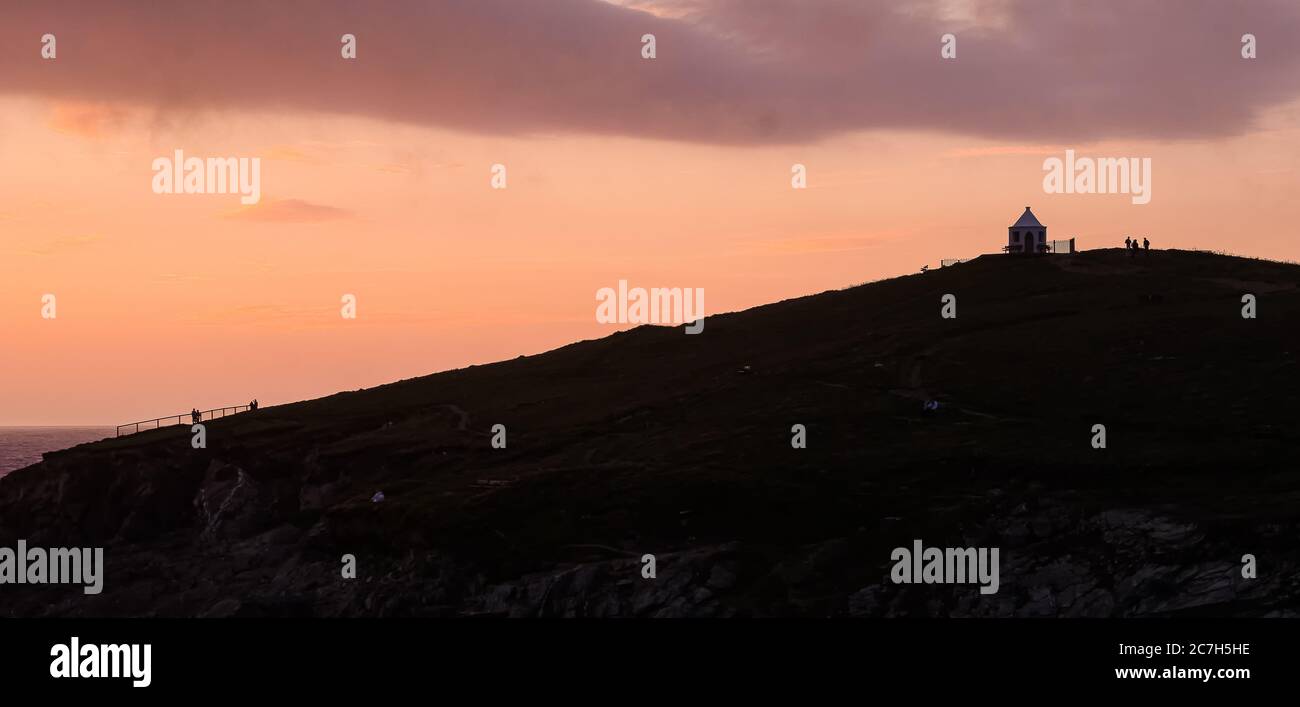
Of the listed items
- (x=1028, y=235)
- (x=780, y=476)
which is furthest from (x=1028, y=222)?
(x=780, y=476)

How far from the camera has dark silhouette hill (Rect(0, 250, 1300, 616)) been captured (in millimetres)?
77312

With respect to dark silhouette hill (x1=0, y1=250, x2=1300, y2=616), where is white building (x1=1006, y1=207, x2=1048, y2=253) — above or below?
above

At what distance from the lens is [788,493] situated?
3578 inches

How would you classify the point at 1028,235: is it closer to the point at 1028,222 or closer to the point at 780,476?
the point at 1028,222

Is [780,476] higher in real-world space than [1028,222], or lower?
lower

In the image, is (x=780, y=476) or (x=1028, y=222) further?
(x=1028, y=222)

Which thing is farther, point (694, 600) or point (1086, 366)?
point (1086, 366)

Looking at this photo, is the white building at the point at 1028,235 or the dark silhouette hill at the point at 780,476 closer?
the dark silhouette hill at the point at 780,476

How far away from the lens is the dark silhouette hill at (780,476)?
77.3 meters

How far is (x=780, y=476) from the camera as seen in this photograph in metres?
94.5

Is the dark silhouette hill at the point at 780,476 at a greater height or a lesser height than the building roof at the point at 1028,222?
lesser
